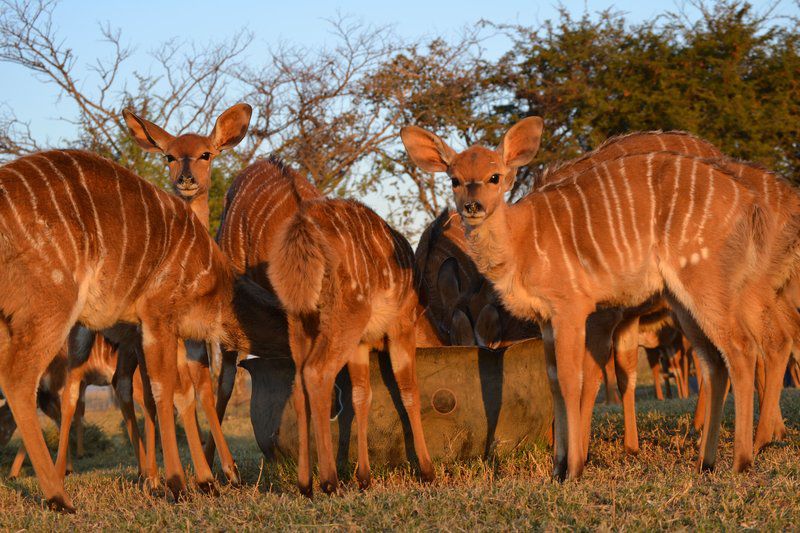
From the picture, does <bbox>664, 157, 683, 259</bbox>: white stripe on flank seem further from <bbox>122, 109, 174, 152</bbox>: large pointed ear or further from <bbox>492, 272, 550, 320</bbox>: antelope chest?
<bbox>122, 109, 174, 152</bbox>: large pointed ear

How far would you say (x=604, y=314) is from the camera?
5949 mm

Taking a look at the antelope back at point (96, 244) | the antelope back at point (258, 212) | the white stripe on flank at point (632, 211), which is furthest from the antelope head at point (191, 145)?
the white stripe on flank at point (632, 211)

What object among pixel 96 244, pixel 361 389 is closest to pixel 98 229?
pixel 96 244

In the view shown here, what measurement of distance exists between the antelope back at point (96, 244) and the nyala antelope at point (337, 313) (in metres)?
0.68

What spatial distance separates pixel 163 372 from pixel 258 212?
1627 mm

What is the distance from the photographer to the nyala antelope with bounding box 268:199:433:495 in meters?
4.94

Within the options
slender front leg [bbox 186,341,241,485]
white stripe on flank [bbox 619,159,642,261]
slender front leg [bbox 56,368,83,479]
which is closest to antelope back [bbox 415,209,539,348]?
white stripe on flank [bbox 619,159,642,261]

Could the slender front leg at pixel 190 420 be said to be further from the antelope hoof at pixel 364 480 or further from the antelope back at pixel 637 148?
the antelope back at pixel 637 148

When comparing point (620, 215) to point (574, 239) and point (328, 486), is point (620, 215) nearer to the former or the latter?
point (574, 239)

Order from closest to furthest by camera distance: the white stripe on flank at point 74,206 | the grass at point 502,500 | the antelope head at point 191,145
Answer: the grass at point 502,500 → the white stripe on flank at point 74,206 → the antelope head at point 191,145

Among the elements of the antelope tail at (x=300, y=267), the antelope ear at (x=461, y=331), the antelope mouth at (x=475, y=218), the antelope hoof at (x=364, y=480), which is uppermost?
the antelope mouth at (x=475, y=218)

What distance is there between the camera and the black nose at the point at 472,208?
16.3ft

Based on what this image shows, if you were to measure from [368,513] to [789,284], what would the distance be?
3566 millimetres

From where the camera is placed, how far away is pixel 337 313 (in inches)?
195
